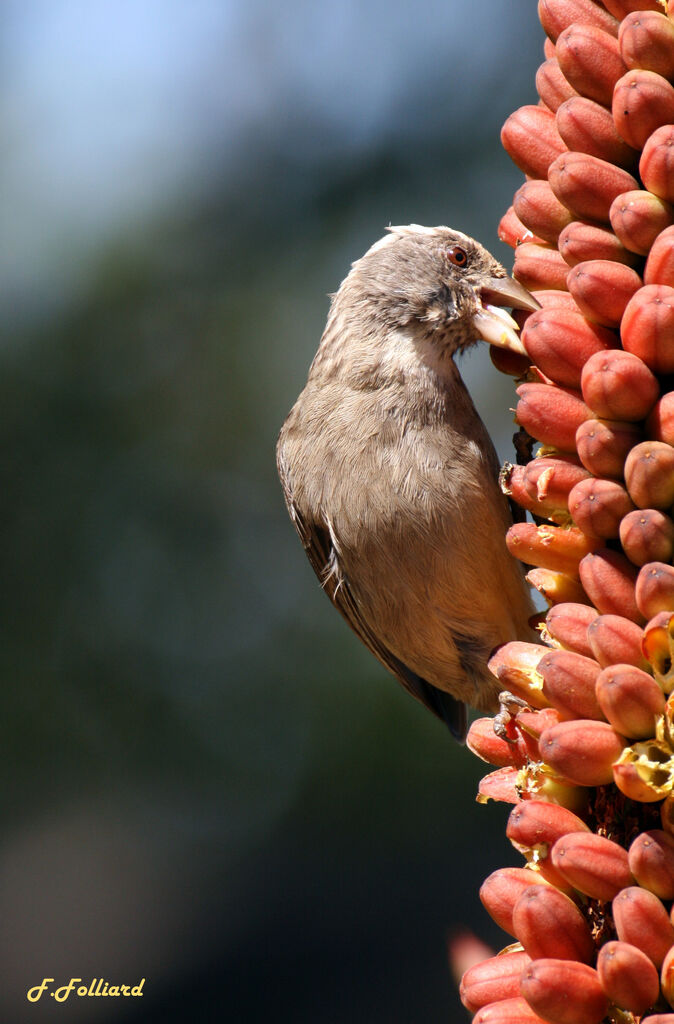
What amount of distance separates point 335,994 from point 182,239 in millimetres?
4277

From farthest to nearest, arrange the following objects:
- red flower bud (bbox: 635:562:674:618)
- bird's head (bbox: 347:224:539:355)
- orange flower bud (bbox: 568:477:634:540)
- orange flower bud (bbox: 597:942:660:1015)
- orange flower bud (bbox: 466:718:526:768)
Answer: bird's head (bbox: 347:224:539:355) → orange flower bud (bbox: 466:718:526:768) → orange flower bud (bbox: 568:477:634:540) → red flower bud (bbox: 635:562:674:618) → orange flower bud (bbox: 597:942:660:1015)

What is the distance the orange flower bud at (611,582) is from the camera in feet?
5.12

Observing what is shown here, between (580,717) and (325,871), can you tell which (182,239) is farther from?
(580,717)

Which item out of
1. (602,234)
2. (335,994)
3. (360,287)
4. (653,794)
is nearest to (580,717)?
(653,794)

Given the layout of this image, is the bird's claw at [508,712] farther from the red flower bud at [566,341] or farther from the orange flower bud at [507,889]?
the red flower bud at [566,341]

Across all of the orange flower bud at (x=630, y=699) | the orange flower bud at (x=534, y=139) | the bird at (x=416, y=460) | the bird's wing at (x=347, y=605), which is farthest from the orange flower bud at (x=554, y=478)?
the bird's wing at (x=347, y=605)

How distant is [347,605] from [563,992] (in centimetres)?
220

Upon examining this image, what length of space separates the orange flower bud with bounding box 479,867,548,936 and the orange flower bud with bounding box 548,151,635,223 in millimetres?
1042

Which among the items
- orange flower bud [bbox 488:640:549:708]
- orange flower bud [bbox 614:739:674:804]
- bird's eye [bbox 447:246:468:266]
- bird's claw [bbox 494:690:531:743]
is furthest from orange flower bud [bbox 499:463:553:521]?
bird's eye [bbox 447:246:468:266]

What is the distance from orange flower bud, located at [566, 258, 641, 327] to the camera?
5.37 feet

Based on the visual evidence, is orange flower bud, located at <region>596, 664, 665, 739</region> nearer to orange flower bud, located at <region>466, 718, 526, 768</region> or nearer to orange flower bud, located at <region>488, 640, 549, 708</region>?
orange flower bud, located at <region>488, 640, 549, 708</region>

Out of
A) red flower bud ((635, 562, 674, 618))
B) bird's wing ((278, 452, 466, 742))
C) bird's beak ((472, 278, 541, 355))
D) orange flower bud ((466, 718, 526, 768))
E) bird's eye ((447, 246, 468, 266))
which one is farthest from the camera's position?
bird's wing ((278, 452, 466, 742))

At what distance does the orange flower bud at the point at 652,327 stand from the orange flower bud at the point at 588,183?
194mm

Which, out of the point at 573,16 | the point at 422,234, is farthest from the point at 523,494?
the point at 422,234
